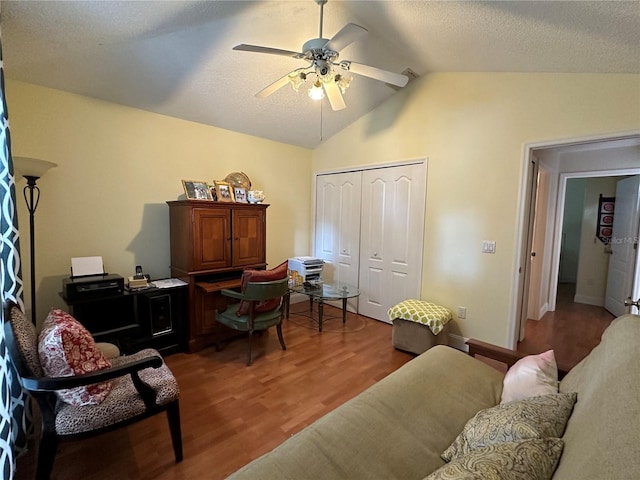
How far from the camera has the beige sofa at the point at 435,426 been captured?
0.73 meters

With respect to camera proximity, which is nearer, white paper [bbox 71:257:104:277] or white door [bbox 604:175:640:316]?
white paper [bbox 71:257:104:277]

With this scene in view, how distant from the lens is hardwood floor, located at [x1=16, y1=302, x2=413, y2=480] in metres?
1.66

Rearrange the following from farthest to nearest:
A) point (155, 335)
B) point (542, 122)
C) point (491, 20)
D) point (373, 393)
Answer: point (155, 335)
point (542, 122)
point (491, 20)
point (373, 393)

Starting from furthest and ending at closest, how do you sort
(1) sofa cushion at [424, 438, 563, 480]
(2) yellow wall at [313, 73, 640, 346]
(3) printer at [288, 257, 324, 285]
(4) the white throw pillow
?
(3) printer at [288, 257, 324, 285], (2) yellow wall at [313, 73, 640, 346], (4) the white throw pillow, (1) sofa cushion at [424, 438, 563, 480]

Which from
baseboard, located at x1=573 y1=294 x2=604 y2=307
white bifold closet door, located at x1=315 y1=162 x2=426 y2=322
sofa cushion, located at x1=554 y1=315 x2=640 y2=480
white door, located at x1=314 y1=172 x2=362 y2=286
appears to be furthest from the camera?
baseboard, located at x1=573 y1=294 x2=604 y2=307

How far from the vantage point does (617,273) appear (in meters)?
4.06

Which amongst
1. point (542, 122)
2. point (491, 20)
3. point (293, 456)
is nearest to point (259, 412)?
A: point (293, 456)

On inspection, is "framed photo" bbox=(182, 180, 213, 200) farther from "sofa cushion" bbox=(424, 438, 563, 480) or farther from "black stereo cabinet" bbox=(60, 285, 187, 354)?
"sofa cushion" bbox=(424, 438, 563, 480)

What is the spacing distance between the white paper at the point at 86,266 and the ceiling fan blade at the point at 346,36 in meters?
2.69

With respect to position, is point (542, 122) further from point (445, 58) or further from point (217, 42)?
point (217, 42)

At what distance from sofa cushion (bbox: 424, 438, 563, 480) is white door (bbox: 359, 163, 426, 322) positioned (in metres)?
2.63

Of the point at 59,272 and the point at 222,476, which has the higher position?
the point at 59,272

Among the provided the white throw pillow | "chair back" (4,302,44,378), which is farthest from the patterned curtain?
the white throw pillow

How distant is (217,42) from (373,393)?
275 centimetres
